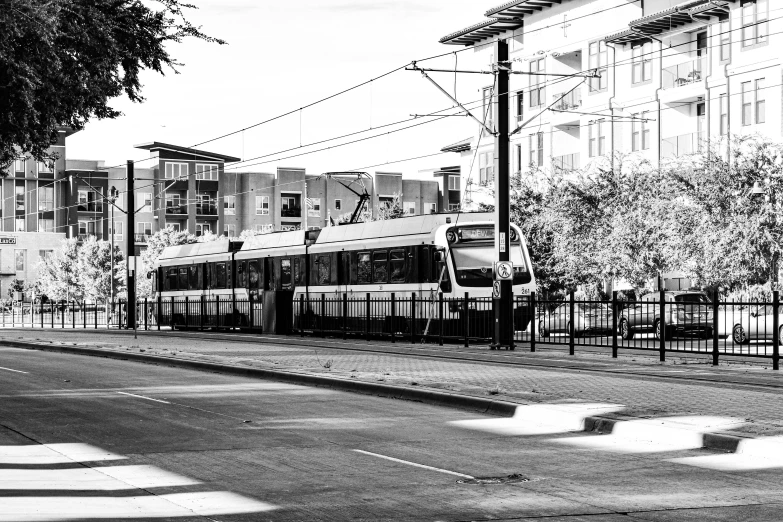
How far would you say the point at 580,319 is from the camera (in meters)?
25.8

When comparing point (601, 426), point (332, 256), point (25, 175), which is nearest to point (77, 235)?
point (25, 175)

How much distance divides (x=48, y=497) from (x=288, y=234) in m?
33.5

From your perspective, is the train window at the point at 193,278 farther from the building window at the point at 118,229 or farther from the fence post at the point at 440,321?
the building window at the point at 118,229

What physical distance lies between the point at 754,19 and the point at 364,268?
2281 centimetres

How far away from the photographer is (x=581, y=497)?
8.90m

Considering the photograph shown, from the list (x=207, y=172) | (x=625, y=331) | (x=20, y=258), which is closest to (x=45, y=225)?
(x=20, y=258)

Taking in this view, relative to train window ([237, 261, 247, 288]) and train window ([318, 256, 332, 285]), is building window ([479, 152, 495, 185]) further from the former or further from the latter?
train window ([318, 256, 332, 285])

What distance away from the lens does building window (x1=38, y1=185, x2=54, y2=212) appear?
123 metres

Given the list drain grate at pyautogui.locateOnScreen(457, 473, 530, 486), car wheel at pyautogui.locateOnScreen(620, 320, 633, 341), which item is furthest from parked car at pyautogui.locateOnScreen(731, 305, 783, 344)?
drain grate at pyautogui.locateOnScreen(457, 473, 530, 486)

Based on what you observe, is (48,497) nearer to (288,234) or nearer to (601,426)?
(601,426)

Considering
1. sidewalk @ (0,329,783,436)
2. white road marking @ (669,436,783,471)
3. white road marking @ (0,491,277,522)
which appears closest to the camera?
white road marking @ (0,491,277,522)

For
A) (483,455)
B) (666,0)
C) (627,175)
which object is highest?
(666,0)

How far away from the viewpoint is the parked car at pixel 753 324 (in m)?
21.0

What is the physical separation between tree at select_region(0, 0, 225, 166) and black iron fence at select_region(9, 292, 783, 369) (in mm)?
10626
